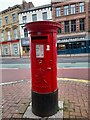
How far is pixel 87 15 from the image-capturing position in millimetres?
26812

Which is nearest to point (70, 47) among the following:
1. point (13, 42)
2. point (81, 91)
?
point (13, 42)

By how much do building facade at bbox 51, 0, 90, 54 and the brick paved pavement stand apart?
71.5 feet

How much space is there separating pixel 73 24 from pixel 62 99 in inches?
967

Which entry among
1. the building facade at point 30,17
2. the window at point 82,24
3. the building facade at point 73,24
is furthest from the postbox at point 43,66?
the building facade at point 30,17

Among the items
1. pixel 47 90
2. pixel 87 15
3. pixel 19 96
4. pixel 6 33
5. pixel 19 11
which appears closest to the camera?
pixel 47 90

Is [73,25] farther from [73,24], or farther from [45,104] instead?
[45,104]

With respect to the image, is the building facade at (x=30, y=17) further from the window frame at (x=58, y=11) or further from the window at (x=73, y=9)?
the window at (x=73, y=9)

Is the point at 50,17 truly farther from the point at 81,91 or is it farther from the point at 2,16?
the point at 81,91

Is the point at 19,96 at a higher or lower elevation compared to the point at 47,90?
lower

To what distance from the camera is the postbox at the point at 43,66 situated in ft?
12.1

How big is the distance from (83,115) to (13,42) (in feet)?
104

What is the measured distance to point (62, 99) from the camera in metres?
4.99

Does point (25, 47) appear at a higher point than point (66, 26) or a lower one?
lower

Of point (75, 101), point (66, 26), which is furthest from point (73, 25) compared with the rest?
point (75, 101)
